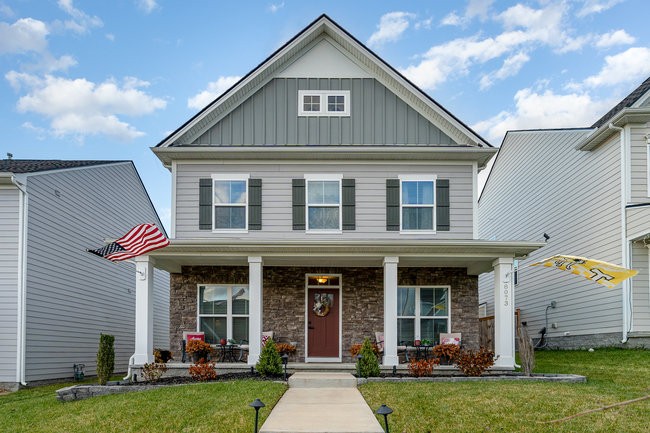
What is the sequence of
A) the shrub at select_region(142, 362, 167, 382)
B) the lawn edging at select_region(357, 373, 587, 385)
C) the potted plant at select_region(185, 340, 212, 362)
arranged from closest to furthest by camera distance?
the lawn edging at select_region(357, 373, 587, 385) < the shrub at select_region(142, 362, 167, 382) < the potted plant at select_region(185, 340, 212, 362)

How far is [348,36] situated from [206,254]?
6.25m

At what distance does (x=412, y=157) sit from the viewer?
15250 mm

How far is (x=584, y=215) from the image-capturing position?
57.9 feet

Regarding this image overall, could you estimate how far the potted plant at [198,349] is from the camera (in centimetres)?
1346

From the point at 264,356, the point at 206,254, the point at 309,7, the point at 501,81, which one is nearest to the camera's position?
the point at 264,356

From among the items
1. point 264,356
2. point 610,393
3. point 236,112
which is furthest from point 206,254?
point 610,393

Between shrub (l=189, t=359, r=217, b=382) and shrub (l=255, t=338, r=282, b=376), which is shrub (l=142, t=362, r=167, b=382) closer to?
shrub (l=189, t=359, r=217, b=382)

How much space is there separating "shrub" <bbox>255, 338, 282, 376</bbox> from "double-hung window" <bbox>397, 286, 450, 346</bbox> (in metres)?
4.03

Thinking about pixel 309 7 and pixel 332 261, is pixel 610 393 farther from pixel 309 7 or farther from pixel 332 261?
pixel 309 7

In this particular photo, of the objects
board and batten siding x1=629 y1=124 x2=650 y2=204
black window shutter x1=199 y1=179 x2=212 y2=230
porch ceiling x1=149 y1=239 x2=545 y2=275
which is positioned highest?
board and batten siding x1=629 y1=124 x2=650 y2=204

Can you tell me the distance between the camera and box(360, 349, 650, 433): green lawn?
8078 mm

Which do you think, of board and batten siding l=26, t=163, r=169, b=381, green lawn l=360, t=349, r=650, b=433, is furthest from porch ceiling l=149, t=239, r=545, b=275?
board and batten siding l=26, t=163, r=169, b=381

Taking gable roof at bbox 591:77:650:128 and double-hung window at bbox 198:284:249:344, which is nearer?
double-hung window at bbox 198:284:249:344

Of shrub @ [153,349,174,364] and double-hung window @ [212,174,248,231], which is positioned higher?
double-hung window @ [212,174,248,231]
